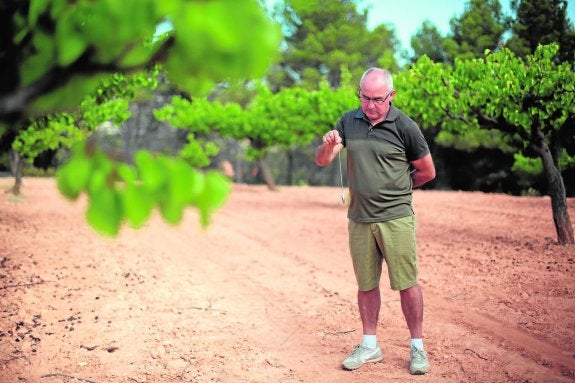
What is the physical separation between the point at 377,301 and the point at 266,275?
354 cm

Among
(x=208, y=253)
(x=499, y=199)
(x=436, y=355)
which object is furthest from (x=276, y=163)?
(x=436, y=355)

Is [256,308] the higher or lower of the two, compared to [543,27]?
lower

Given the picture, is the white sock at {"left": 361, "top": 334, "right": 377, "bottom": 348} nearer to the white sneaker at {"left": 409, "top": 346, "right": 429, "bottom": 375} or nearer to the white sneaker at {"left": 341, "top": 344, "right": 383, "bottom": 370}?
the white sneaker at {"left": 341, "top": 344, "right": 383, "bottom": 370}

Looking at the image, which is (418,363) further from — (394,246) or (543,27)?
(543,27)

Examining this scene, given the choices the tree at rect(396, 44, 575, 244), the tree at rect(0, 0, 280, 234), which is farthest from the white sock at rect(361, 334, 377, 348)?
the tree at rect(396, 44, 575, 244)

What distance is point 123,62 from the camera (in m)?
1.29

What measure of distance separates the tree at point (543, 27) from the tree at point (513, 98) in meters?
13.9

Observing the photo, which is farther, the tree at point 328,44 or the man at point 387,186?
the tree at point 328,44

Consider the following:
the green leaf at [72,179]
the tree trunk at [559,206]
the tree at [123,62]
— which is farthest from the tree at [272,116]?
the green leaf at [72,179]

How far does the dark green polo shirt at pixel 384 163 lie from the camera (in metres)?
3.79

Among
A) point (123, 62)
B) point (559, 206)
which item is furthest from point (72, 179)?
point (559, 206)

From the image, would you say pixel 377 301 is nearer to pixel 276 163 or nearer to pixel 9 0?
pixel 9 0

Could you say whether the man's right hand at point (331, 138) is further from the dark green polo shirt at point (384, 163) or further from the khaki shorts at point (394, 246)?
the khaki shorts at point (394, 246)

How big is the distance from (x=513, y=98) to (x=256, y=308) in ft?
20.4
